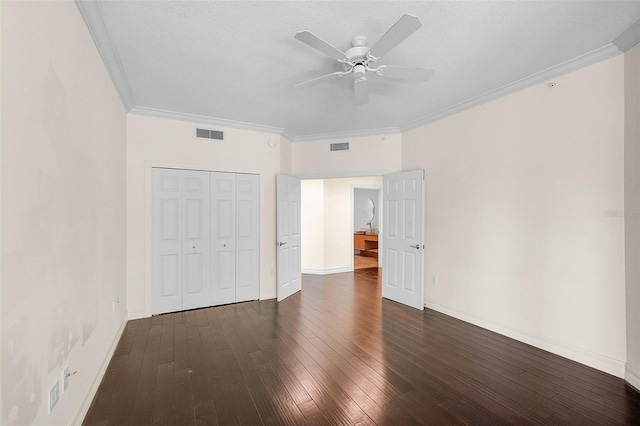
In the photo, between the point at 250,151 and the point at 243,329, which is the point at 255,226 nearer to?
the point at 250,151

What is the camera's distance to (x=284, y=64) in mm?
2801

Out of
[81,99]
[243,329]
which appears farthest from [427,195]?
[81,99]

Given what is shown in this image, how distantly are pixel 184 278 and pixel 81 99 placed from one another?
2.80m

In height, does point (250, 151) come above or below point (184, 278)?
above

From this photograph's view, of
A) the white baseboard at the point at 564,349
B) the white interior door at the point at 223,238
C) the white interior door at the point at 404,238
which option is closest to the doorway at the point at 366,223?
the white interior door at the point at 404,238

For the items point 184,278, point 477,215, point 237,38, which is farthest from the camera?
point 184,278

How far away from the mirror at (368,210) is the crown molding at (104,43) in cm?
864

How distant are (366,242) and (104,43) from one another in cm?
815

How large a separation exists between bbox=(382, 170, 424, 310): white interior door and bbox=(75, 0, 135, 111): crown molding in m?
3.71

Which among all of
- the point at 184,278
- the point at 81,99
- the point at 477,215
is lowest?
the point at 184,278

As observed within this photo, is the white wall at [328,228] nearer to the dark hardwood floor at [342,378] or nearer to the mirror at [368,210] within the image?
the dark hardwood floor at [342,378]

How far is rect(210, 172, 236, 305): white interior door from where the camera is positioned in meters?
4.41

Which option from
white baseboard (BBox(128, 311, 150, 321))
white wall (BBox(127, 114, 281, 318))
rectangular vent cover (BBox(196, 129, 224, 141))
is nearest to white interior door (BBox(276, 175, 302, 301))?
white wall (BBox(127, 114, 281, 318))

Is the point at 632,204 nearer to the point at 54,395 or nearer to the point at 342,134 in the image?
the point at 342,134
